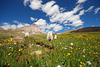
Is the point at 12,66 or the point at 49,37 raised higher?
the point at 49,37

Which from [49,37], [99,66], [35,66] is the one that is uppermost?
[49,37]

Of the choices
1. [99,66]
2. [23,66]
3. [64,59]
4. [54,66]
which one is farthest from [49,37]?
[99,66]

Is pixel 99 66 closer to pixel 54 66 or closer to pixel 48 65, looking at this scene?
pixel 54 66

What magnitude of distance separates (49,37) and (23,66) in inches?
91.5

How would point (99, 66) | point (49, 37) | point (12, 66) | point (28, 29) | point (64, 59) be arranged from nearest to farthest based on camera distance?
point (12, 66), point (99, 66), point (64, 59), point (49, 37), point (28, 29)

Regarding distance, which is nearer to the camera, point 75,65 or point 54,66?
point 54,66

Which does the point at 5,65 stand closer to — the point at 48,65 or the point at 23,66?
the point at 23,66

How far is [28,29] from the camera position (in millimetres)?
129000

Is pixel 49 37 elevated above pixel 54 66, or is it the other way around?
pixel 49 37

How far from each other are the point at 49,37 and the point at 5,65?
2750 millimetres

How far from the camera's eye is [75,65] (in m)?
2.68

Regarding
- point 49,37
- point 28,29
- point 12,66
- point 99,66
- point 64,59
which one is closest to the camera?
point 12,66

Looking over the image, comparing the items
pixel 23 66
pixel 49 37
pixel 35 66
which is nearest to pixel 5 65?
pixel 23 66

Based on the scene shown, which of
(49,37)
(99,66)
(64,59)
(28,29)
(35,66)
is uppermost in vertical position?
(28,29)
